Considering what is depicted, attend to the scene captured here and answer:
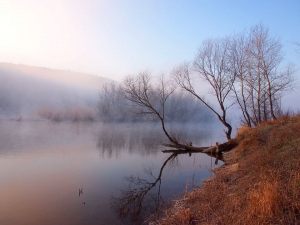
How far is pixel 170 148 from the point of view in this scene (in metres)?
18.6

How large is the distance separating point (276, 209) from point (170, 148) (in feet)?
49.2

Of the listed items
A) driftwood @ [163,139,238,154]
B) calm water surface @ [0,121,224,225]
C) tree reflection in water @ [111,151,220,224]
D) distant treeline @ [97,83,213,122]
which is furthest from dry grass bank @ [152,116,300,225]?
distant treeline @ [97,83,213,122]

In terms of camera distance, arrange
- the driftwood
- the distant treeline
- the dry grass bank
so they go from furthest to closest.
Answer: the distant treeline, the driftwood, the dry grass bank

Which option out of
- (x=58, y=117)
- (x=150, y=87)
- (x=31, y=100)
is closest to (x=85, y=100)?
(x=31, y=100)

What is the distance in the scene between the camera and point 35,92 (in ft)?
270

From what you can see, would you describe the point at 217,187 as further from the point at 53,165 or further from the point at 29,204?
the point at 53,165

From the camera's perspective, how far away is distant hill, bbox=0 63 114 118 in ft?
194

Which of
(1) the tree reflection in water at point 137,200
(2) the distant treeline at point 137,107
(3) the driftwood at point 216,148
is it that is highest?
(2) the distant treeline at point 137,107

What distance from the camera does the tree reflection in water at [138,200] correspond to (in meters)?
6.63

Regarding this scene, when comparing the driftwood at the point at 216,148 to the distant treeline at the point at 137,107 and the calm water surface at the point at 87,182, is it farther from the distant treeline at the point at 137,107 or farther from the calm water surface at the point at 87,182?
the distant treeline at the point at 137,107

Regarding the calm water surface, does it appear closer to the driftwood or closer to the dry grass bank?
the driftwood

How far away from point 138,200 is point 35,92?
84.9 m

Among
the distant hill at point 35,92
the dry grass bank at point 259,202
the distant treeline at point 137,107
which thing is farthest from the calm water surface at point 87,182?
the distant hill at point 35,92

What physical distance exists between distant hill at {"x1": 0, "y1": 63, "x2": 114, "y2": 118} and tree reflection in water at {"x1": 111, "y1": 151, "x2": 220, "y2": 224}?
4282 cm
